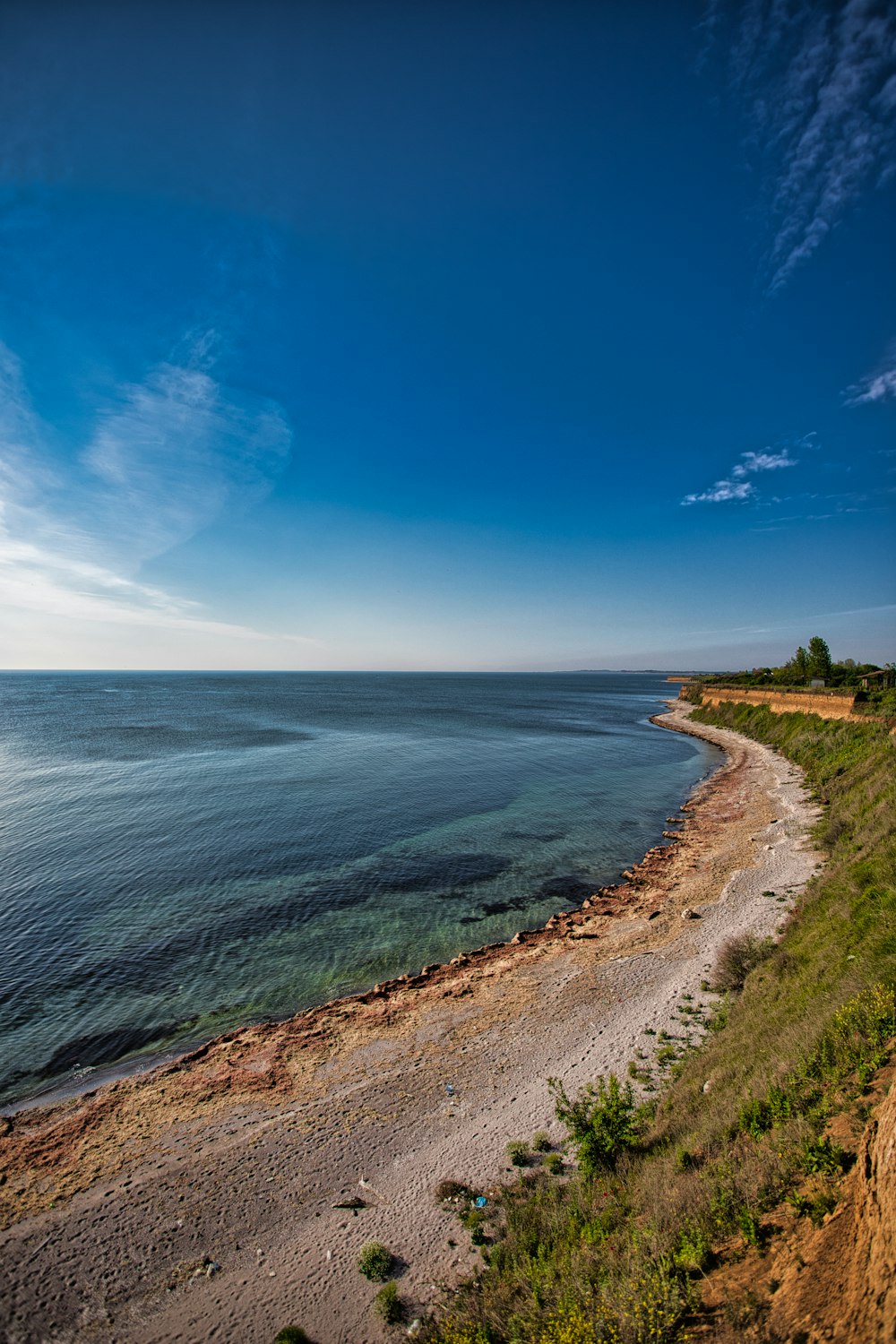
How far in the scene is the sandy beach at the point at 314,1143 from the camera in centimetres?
828

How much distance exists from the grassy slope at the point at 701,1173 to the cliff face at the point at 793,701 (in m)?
37.5

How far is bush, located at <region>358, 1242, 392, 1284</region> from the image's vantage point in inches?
329

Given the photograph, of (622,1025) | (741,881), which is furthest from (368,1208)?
(741,881)

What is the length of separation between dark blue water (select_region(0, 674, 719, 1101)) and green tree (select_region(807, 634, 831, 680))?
1201 inches

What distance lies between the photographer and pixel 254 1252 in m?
8.91

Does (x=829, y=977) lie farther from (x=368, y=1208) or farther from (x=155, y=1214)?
(x=155, y=1214)

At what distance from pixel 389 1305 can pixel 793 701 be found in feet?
217

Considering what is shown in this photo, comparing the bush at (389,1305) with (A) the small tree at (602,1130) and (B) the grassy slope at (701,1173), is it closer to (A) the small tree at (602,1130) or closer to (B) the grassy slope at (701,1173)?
(B) the grassy slope at (701,1173)

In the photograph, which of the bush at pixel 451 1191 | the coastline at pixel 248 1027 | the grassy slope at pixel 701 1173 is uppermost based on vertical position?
the grassy slope at pixel 701 1173

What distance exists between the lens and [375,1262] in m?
8.48

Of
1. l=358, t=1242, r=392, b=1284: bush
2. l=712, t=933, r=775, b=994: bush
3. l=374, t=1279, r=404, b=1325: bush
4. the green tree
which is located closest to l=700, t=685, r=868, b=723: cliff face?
the green tree

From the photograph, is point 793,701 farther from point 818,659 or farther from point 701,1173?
point 701,1173

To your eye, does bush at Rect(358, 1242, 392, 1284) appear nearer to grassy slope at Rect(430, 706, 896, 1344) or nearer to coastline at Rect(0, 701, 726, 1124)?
grassy slope at Rect(430, 706, 896, 1344)

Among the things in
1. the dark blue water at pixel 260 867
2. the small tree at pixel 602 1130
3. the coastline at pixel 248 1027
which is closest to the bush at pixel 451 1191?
the small tree at pixel 602 1130
